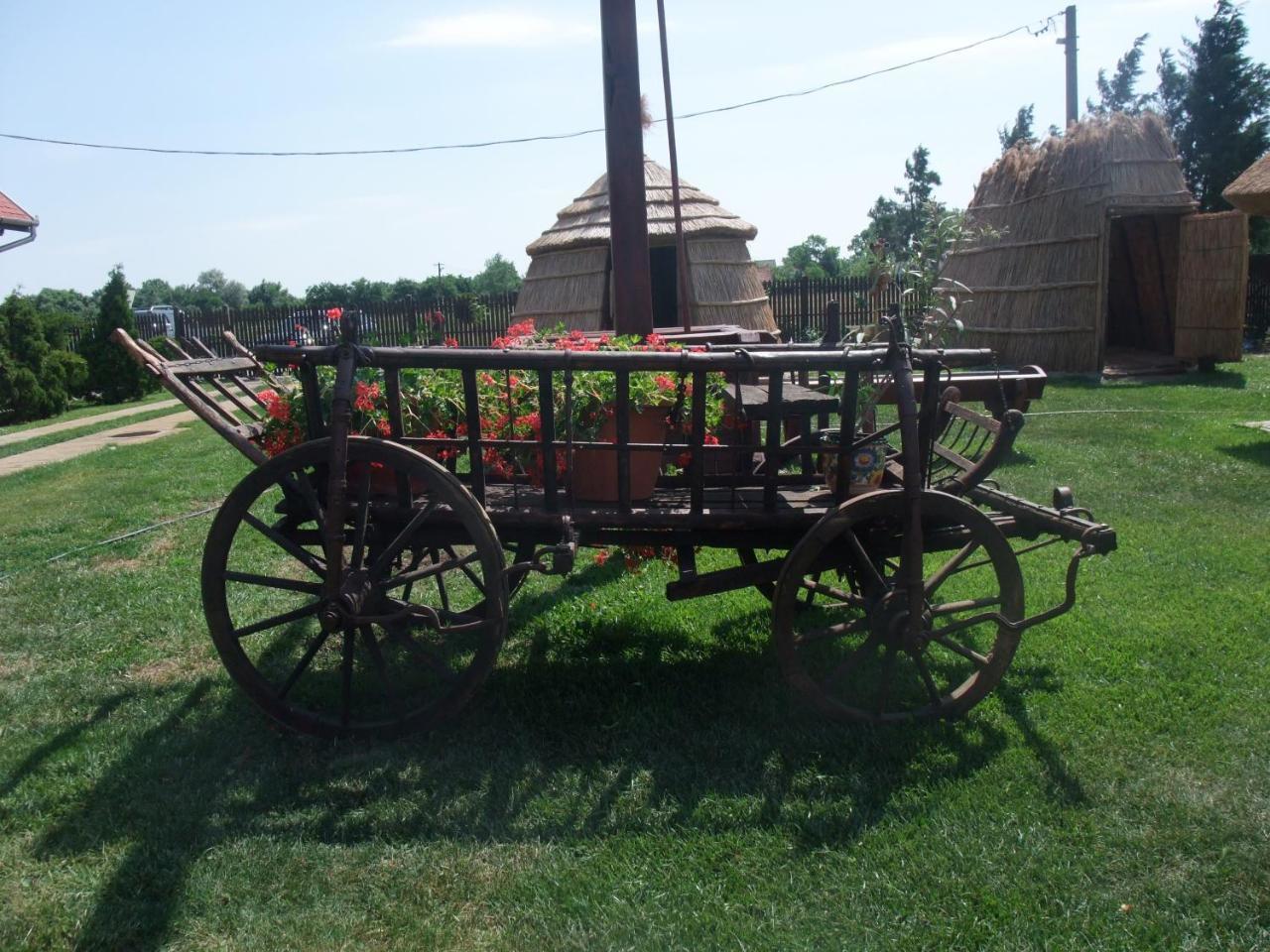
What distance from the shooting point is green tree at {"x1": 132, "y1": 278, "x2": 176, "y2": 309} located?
223 ft

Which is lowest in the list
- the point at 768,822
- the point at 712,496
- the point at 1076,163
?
the point at 768,822

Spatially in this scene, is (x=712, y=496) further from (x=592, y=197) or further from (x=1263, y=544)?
(x=592, y=197)

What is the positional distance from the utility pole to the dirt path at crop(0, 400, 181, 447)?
1724 centimetres

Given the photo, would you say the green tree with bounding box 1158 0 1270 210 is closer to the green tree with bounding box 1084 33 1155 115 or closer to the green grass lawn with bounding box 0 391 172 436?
the green tree with bounding box 1084 33 1155 115

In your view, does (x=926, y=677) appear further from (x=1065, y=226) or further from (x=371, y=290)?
(x=371, y=290)

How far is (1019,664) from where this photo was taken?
14.4 feet

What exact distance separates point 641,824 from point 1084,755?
156cm

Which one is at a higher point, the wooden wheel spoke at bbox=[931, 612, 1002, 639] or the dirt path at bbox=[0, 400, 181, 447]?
the wooden wheel spoke at bbox=[931, 612, 1002, 639]

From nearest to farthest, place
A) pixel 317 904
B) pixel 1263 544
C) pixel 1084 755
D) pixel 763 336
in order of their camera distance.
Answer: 1. pixel 317 904
2. pixel 1084 755
3. pixel 1263 544
4. pixel 763 336

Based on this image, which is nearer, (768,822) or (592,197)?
(768,822)

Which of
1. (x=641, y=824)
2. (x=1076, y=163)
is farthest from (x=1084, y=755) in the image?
(x=1076, y=163)

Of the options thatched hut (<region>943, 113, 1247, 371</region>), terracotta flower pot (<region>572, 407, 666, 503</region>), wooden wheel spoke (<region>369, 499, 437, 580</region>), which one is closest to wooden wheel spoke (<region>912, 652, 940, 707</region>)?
terracotta flower pot (<region>572, 407, 666, 503</region>)

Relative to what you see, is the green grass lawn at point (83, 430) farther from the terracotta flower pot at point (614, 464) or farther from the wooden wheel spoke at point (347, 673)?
the terracotta flower pot at point (614, 464)

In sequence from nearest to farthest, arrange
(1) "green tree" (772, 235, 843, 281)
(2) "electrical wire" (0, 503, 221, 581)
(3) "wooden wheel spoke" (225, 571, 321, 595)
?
(3) "wooden wheel spoke" (225, 571, 321, 595) < (2) "electrical wire" (0, 503, 221, 581) < (1) "green tree" (772, 235, 843, 281)
